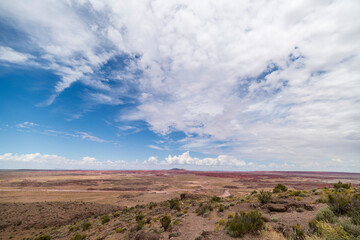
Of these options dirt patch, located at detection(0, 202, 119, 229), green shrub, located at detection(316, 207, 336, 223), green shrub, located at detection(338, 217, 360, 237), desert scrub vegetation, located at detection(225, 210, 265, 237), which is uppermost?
green shrub, located at detection(338, 217, 360, 237)

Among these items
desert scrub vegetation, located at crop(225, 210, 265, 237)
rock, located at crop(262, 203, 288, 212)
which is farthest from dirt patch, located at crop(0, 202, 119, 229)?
rock, located at crop(262, 203, 288, 212)

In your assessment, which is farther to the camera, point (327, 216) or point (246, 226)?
point (246, 226)

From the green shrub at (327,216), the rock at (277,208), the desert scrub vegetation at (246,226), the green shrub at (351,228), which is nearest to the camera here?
the green shrub at (351,228)

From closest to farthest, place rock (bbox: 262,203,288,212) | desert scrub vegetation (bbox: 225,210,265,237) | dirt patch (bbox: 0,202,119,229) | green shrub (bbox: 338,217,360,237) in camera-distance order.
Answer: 1. green shrub (bbox: 338,217,360,237)
2. desert scrub vegetation (bbox: 225,210,265,237)
3. rock (bbox: 262,203,288,212)
4. dirt patch (bbox: 0,202,119,229)

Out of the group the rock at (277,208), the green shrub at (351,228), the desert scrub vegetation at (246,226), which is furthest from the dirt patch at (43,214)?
the green shrub at (351,228)

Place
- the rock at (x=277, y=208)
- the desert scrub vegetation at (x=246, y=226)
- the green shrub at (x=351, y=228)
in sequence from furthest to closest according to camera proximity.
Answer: the rock at (x=277, y=208), the desert scrub vegetation at (x=246, y=226), the green shrub at (x=351, y=228)

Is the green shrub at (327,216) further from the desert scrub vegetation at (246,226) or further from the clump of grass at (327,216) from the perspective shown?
the desert scrub vegetation at (246,226)

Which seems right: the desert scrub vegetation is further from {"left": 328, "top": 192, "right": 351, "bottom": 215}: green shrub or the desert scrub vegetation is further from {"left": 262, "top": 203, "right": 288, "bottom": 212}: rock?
{"left": 328, "top": 192, "right": 351, "bottom": 215}: green shrub

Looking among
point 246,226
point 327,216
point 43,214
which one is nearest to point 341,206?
point 327,216

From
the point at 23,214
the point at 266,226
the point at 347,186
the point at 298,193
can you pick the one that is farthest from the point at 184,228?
the point at 23,214

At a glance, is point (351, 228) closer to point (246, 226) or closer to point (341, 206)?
point (341, 206)

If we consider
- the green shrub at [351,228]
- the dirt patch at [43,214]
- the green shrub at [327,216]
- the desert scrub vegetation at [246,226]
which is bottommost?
the dirt patch at [43,214]

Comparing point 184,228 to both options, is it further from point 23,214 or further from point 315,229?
point 23,214
